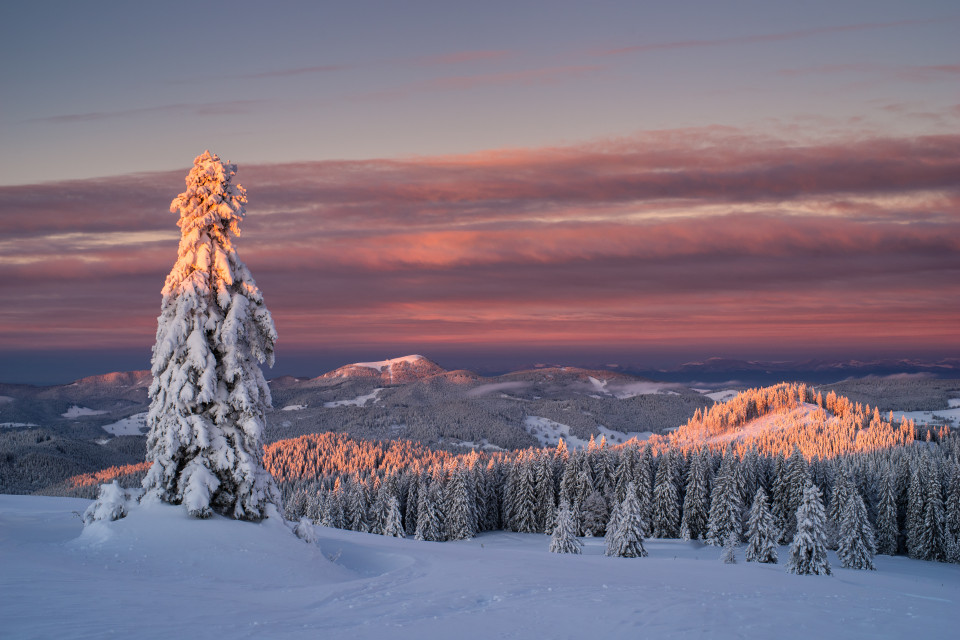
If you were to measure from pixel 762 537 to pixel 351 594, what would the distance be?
54.7 metres

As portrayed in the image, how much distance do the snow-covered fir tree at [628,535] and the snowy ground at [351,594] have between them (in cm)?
3254

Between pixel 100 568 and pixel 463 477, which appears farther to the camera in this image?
pixel 463 477

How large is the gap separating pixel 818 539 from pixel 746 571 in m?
17.6

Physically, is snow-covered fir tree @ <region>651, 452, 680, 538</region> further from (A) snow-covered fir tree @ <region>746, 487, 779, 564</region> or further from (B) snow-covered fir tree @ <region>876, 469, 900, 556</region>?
(A) snow-covered fir tree @ <region>746, 487, 779, 564</region>

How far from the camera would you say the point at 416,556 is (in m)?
26.2

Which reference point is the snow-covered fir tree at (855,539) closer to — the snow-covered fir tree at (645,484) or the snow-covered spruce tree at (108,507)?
the snow-covered fir tree at (645,484)

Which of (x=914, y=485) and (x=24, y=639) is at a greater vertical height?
(x=24, y=639)

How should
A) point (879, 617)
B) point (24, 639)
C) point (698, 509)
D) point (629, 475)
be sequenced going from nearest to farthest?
point (24, 639)
point (879, 617)
point (698, 509)
point (629, 475)

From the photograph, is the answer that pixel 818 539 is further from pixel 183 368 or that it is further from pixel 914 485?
pixel 914 485

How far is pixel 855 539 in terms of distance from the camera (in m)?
59.6

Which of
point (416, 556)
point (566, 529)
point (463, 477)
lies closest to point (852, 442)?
point (463, 477)

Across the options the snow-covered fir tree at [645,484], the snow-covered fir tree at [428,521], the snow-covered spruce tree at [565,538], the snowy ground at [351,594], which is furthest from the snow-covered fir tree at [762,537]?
the snow-covered fir tree at [428,521]

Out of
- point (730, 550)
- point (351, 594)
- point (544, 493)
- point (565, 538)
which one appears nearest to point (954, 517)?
point (730, 550)

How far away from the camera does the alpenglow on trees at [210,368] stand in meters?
24.4
